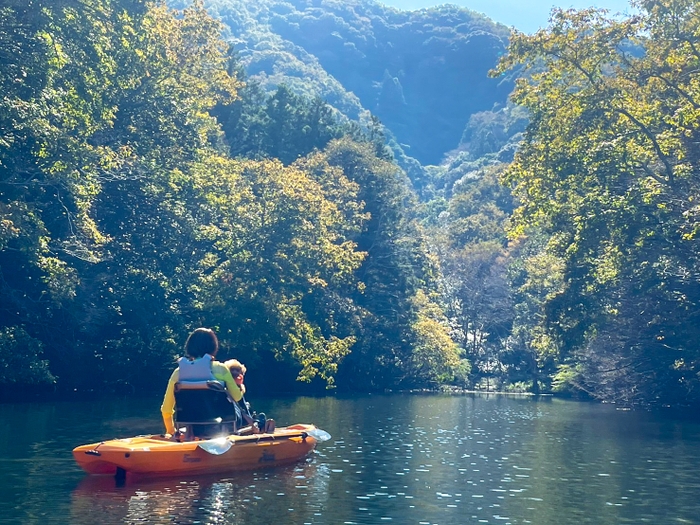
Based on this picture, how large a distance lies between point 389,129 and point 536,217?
509ft

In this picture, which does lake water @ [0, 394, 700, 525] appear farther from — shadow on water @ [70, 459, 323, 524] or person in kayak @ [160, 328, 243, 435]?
person in kayak @ [160, 328, 243, 435]

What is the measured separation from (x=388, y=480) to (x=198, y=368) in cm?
365

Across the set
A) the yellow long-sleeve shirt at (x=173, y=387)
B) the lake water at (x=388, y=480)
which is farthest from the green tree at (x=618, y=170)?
the yellow long-sleeve shirt at (x=173, y=387)

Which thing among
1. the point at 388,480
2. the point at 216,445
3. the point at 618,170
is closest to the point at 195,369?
the point at 216,445

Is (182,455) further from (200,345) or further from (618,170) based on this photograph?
(618,170)

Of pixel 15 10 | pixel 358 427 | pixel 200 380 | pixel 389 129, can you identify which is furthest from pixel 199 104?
pixel 389 129

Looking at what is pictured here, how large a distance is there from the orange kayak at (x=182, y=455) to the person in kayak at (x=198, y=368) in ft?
2.15

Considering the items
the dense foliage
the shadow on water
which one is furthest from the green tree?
the shadow on water

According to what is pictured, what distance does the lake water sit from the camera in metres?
12.6

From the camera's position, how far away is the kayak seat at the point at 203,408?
15328 mm

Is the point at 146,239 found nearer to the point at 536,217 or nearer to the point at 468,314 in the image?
the point at 536,217

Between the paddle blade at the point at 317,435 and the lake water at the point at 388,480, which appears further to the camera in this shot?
the paddle blade at the point at 317,435

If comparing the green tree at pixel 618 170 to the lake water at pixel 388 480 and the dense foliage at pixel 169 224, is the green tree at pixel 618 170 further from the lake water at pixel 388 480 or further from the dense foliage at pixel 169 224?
the dense foliage at pixel 169 224

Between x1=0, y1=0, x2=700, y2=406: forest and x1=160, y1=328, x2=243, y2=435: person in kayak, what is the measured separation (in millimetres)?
10900
